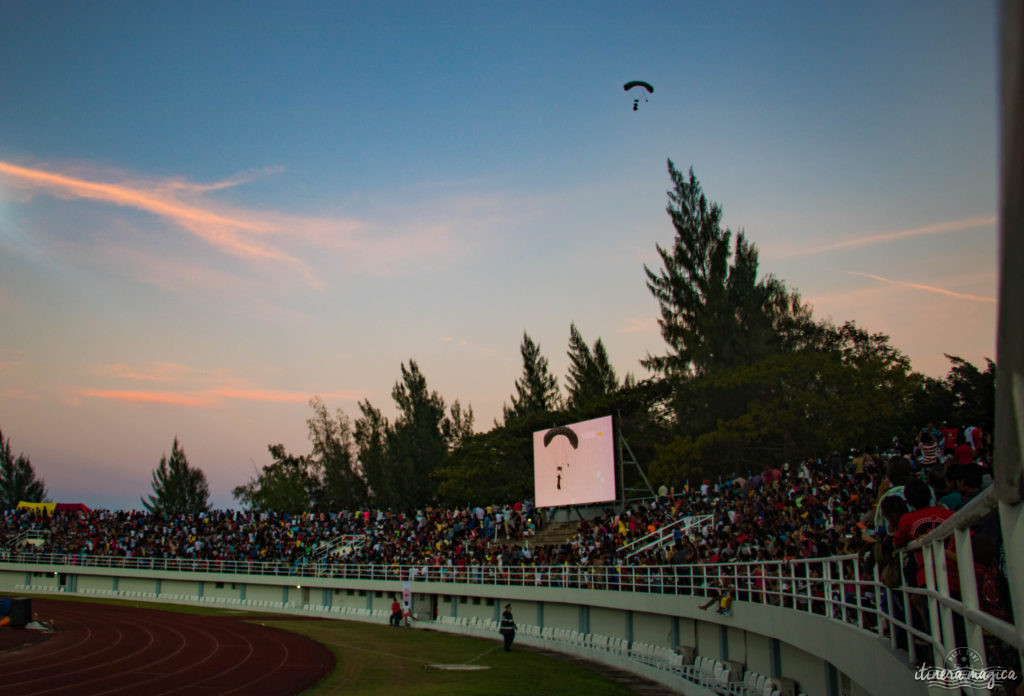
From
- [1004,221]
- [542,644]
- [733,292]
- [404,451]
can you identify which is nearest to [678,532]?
[542,644]

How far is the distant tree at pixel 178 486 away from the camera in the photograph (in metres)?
121

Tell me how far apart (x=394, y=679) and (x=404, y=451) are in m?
61.5

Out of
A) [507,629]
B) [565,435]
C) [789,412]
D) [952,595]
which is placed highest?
[789,412]

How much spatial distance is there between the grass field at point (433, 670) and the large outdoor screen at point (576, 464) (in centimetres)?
952

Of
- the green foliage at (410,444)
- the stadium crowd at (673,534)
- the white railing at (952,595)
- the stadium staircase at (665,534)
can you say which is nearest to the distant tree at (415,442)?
the green foliage at (410,444)

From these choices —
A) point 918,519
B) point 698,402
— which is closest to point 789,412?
point 698,402

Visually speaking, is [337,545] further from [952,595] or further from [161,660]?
[952,595]

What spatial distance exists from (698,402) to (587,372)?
21.4 m

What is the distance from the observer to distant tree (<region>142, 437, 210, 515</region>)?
398ft

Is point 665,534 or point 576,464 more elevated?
point 576,464

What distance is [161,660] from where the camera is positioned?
1043 inches

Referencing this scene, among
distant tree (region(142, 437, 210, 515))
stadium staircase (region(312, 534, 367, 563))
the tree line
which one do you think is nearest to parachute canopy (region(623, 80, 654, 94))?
the tree line

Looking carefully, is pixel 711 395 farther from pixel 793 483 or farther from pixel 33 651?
pixel 33 651

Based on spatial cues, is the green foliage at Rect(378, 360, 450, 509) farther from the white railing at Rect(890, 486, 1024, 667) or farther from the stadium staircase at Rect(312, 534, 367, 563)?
the white railing at Rect(890, 486, 1024, 667)
